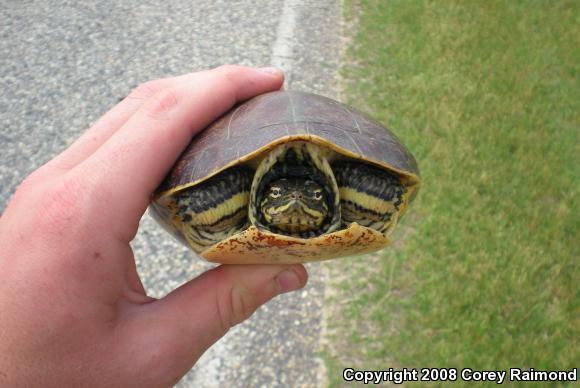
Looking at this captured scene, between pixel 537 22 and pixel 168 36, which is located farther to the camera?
pixel 537 22

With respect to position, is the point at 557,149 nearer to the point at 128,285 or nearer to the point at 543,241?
the point at 543,241

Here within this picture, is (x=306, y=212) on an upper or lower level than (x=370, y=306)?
upper

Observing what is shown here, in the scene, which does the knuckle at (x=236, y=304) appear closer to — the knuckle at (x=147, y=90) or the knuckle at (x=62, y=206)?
the knuckle at (x=62, y=206)

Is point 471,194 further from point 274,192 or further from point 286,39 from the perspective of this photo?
point 286,39

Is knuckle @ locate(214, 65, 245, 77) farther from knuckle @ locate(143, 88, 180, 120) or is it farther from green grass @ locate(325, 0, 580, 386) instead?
green grass @ locate(325, 0, 580, 386)

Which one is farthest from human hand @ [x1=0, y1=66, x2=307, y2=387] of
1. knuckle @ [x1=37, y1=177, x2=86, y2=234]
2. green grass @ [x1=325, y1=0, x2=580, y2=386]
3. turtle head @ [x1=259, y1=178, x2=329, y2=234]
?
green grass @ [x1=325, y1=0, x2=580, y2=386]

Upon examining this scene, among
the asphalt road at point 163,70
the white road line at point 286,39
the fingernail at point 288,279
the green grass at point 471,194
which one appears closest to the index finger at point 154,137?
the fingernail at point 288,279

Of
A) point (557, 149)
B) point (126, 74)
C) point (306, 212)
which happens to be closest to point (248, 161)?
point (306, 212)
